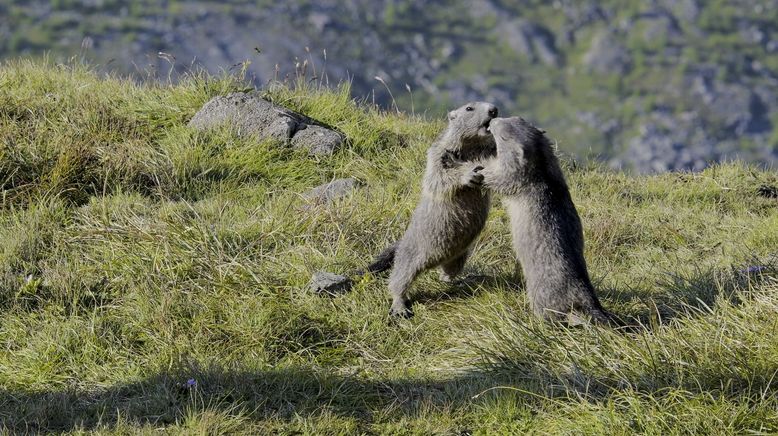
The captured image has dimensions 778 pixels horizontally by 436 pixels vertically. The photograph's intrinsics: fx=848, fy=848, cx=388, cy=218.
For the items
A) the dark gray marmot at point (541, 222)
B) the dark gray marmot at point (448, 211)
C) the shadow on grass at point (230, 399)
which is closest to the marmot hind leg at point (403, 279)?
the dark gray marmot at point (448, 211)

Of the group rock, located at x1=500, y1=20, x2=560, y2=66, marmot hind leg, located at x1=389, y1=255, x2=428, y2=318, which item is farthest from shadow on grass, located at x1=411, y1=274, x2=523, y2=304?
rock, located at x1=500, y1=20, x2=560, y2=66

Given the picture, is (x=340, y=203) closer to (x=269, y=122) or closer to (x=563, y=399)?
(x=269, y=122)

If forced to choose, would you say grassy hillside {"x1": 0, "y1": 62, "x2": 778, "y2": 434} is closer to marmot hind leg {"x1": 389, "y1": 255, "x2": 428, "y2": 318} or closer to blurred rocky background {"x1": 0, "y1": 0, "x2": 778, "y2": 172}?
marmot hind leg {"x1": 389, "y1": 255, "x2": 428, "y2": 318}

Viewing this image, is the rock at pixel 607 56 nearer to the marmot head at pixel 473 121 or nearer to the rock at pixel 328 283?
the marmot head at pixel 473 121

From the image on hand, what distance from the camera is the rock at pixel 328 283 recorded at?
214 inches

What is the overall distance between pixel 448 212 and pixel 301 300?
1114 mm

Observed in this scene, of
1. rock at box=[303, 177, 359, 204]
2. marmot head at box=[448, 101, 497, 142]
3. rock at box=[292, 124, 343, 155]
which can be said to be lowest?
rock at box=[303, 177, 359, 204]

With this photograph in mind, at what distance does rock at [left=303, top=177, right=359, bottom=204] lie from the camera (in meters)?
6.76

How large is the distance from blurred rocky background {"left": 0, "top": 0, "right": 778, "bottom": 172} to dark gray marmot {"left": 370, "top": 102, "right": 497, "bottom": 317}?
90.5 meters

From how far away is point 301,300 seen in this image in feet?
17.7

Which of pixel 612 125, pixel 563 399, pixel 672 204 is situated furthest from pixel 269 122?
pixel 612 125

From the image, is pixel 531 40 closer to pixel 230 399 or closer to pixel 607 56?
pixel 607 56

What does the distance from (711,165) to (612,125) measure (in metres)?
111

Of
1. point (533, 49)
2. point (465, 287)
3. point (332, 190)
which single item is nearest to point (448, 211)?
point (465, 287)
